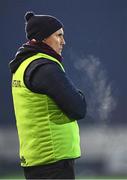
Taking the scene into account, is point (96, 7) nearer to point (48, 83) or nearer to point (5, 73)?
point (5, 73)

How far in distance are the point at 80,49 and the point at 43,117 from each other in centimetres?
312

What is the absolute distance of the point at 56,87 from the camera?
98.0 inches

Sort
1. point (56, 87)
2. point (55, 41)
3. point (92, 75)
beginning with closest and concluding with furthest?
1. point (56, 87)
2. point (55, 41)
3. point (92, 75)

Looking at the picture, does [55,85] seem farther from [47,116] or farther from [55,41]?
[55,41]

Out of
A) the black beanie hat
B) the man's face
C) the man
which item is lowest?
the man

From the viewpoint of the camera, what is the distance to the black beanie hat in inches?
107

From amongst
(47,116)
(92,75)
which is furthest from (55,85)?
(92,75)

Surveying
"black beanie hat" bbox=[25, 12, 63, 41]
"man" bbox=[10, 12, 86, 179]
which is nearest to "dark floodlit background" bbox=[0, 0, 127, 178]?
"black beanie hat" bbox=[25, 12, 63, 41]

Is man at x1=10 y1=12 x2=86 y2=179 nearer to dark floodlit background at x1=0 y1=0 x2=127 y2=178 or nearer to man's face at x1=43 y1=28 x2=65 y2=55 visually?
man's face at x1=43 y1=28 x2=65 y2=55

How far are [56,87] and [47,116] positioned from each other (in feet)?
0.46

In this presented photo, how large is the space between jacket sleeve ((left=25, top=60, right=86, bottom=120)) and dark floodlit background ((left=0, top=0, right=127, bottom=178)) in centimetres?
303

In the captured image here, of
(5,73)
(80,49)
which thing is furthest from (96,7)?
(5,73)

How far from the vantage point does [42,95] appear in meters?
2.54

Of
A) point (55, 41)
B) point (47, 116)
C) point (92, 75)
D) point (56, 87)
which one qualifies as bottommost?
point (47, 116)
